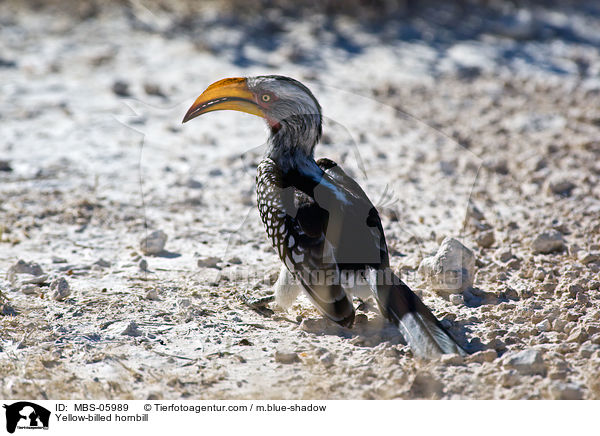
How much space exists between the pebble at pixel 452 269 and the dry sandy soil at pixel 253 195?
0.08 meters

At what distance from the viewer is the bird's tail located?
3.26 m

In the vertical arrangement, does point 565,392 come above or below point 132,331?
below

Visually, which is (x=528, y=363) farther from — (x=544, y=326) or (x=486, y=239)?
(x=486, y=239)

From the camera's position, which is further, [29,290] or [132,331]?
[29,290]

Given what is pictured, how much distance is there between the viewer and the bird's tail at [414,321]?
3.26 metres

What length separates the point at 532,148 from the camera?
629cm

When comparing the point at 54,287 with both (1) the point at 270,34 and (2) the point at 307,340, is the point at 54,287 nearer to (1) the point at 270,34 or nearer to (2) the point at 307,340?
(2) the point at 307,340

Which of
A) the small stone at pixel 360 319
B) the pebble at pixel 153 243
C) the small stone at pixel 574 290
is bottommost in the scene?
the small stone at pixel 360 319

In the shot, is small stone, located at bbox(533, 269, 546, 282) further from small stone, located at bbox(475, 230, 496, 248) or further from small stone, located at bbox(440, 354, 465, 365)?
small stone, located at bbox(440, 354, 465, 365)

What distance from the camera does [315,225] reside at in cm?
350

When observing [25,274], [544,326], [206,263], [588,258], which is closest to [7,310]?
[25,274]

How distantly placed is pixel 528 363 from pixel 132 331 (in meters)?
1.87

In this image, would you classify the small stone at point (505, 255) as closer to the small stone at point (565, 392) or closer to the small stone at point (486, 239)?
the small stone at point (486, 239)
